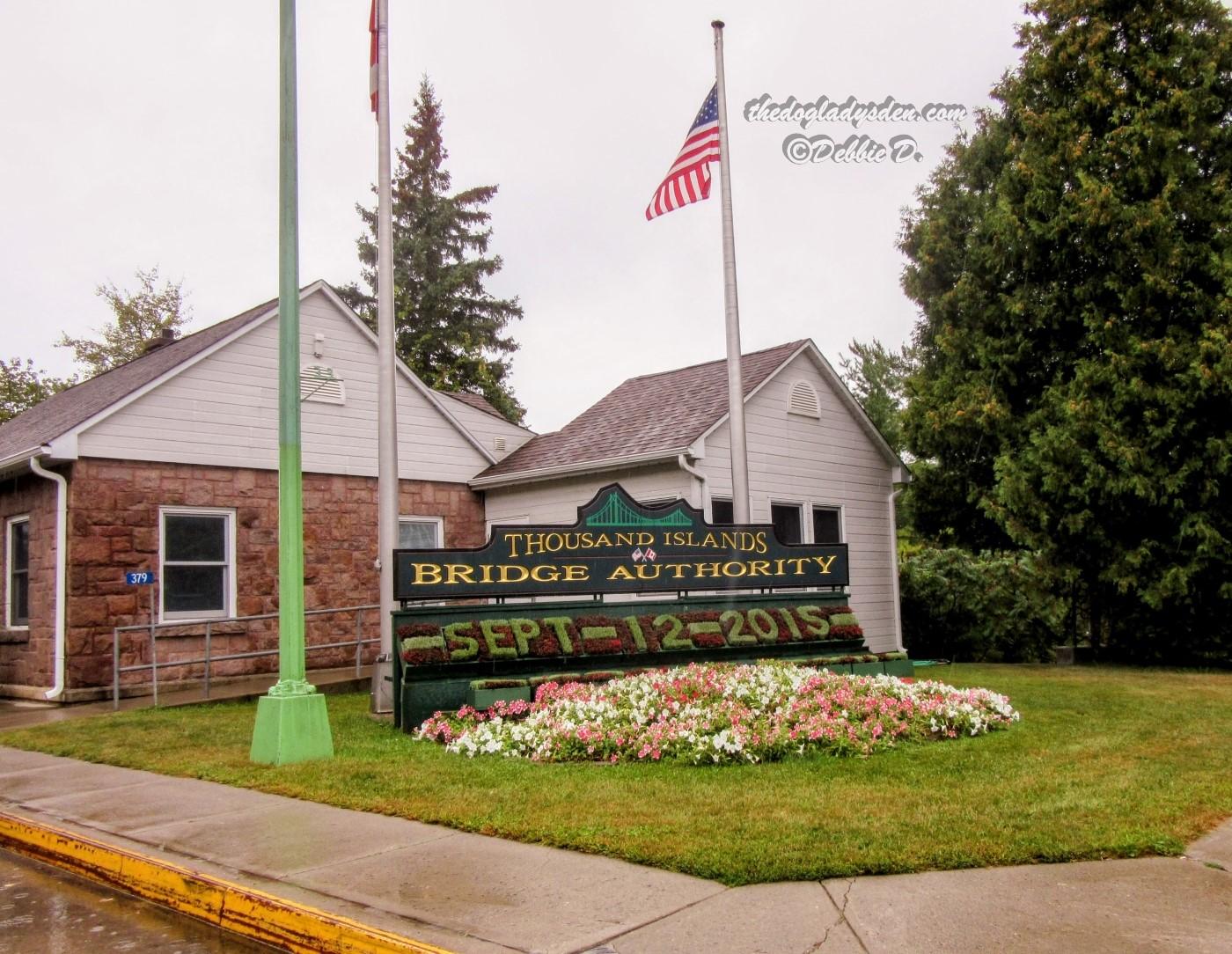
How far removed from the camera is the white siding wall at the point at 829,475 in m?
17.0

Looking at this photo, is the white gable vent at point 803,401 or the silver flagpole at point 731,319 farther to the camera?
the white gable vent at point 803,401

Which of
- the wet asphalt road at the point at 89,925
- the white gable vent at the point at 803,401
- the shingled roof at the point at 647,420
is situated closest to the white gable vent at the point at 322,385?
the shingled roof at the point at 647,420

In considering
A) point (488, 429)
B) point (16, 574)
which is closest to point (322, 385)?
point (488, 429)

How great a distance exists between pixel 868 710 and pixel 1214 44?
12.9 metres

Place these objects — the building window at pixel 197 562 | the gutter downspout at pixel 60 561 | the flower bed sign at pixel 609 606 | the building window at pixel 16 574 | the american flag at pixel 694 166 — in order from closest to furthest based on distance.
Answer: the flower bed sign at pixel 609 606, the gutter downspout at pixel 60 561, the american flag at pixel 694 166, the building window at pixel 197 562, the building window at pixel 16 574

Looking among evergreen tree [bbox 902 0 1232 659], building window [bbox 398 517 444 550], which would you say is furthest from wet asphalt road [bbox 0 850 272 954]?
evergreen tree [bbox 902 0 1232 659]

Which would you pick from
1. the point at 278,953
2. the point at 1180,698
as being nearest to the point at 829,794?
the point at 278,953

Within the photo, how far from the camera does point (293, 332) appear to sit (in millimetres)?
8891

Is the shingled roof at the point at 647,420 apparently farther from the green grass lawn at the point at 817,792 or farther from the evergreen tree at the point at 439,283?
the evergreen tree at the point at 439,283

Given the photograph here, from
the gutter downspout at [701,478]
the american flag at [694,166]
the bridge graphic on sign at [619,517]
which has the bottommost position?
the bridge graphic on sign at [619,517]

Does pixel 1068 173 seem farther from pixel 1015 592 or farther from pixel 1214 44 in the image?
pixel 1015 592

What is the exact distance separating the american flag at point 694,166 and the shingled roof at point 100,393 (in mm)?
6094

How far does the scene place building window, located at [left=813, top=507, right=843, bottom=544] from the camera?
1816 centimetres

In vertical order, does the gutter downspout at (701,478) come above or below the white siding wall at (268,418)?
below
